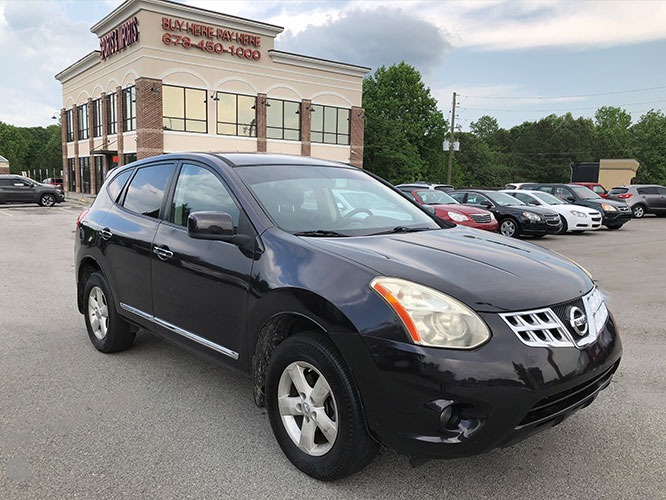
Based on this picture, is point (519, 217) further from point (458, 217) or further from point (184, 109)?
point (184, 109)

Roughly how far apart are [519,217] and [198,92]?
24387 mm

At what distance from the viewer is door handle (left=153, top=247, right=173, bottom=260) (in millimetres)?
3731

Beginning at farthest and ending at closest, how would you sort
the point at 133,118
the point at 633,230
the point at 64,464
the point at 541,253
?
1. the point at 133,118
2. the point at 633,230
3. the point at 541,253
4. the point at 64,464

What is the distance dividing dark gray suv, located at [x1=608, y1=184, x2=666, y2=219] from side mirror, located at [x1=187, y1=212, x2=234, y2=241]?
26.2m

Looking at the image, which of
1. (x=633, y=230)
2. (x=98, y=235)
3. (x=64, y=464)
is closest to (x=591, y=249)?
(x=633, y=230)

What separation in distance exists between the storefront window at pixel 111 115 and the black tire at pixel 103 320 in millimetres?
33559

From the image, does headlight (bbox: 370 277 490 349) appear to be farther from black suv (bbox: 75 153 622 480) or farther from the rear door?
the rear door

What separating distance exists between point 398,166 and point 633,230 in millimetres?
37397

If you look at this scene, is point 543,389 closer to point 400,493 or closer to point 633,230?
point 400,493

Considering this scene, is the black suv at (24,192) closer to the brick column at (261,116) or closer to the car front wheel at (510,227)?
the brick column at (261,116)

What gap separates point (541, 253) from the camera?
335cm

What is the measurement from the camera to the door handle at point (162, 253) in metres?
3.73

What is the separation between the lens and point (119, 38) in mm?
33188

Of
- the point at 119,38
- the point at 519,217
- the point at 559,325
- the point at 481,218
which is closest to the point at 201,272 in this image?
the point at 559,325
